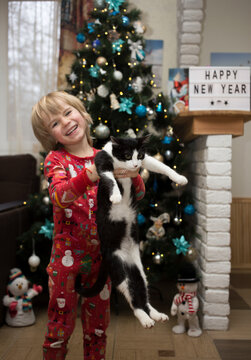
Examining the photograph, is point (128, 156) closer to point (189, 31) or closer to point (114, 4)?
point (114, 4)

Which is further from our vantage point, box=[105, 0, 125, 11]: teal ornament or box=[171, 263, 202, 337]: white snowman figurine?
box=[105, 0, 125, 11]: teal ornament

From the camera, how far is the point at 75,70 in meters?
2.58

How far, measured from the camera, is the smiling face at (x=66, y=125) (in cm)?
125

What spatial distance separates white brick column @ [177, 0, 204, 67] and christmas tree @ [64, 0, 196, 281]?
0.59 meters

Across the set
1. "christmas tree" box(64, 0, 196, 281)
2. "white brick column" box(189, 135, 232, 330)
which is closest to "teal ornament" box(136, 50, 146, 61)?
"christmas tree" box(64, 0, 196, 281)

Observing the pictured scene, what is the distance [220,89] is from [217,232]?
83cm

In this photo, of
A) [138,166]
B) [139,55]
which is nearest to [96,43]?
[139,55]

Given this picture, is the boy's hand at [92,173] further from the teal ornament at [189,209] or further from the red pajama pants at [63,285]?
the teal ornament at [189,209]

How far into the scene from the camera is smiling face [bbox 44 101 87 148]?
125 centimetres

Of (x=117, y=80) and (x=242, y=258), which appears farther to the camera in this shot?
(x=242, y=258)

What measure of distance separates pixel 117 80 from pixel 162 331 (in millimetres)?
1549

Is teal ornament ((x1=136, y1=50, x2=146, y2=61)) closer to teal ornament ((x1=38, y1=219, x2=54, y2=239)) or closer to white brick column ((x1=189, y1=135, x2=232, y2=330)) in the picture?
white brick column ((x1=189, y1=135, x2=232, y2=330))

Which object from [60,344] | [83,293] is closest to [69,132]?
[83,293]

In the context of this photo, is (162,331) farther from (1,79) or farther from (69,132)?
(1,79)
